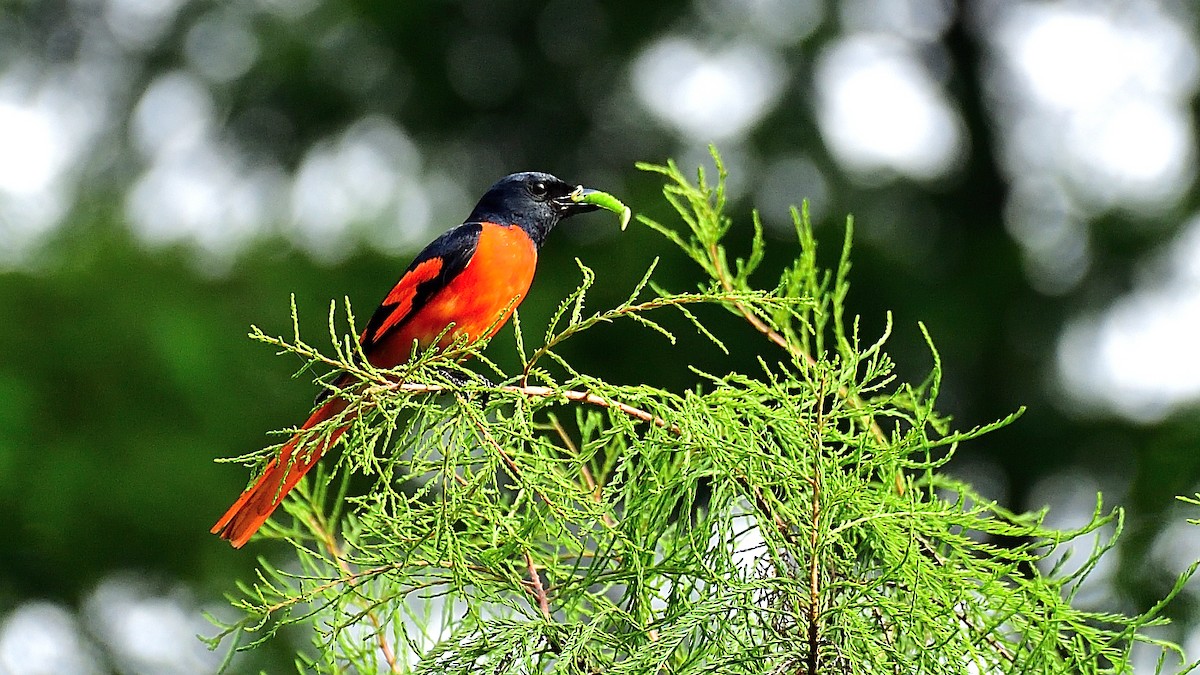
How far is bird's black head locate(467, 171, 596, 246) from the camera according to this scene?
3.20 metres

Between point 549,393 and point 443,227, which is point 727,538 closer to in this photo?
point 549,393

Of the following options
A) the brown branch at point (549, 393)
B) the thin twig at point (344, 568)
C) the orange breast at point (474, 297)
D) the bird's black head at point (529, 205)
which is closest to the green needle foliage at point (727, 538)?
the brown branch at point (549, 393)

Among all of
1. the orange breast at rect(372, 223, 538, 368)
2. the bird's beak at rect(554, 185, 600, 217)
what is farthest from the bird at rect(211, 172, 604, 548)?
the bird's beak at rect(554, 185, 600, 217)

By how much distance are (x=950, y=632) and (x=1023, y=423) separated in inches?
213

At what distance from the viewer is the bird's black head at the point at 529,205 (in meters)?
3.20

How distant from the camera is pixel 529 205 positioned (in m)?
3.23

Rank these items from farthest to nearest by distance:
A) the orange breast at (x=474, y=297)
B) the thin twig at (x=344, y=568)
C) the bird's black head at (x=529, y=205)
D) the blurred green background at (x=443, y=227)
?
the blurred green background at (x=443, y=227)
the bird's black head at (x=529, y=205)
the orange breast at (x=474, y=297)
the thin twig at (x=344, y=568)

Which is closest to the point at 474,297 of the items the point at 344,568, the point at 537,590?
the point at 344,568

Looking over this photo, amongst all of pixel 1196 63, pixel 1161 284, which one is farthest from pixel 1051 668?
pixel 1196 63

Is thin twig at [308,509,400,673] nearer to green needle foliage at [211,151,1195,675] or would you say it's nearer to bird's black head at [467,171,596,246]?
green needle foliage at [211,151,1195,675]

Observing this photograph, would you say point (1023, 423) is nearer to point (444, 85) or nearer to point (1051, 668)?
point (444, 85)

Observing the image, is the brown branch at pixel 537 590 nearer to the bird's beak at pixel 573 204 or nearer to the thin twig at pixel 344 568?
the thin twig at pixel 344 568

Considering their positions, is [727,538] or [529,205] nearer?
[727,538]

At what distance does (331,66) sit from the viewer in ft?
27.0
